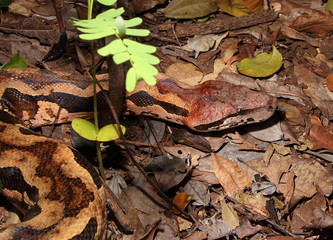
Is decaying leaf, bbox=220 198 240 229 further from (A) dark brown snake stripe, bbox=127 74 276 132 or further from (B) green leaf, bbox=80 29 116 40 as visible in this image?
(B) green leaf, bbox=80 29 116 40

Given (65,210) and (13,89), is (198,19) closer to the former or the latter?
(13,89)

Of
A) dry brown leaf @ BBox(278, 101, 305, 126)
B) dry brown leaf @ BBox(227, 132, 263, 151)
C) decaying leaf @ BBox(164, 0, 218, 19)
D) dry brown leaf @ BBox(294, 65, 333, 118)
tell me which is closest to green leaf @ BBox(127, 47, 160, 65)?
dry brown leaf @ BBox(227, 132, 263, 151)

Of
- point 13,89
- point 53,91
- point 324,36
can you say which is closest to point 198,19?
point 324,36

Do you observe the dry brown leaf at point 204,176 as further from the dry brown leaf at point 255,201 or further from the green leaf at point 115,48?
the green leaf at point 115,48

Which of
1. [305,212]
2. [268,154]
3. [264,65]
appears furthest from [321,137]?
[264,65]

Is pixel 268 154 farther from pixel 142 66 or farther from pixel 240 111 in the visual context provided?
pixel 142 66

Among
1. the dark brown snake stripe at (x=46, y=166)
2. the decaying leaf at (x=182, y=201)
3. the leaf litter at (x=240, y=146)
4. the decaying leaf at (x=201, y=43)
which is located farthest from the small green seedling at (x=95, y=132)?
the decaying leaf at (x=201, y=43)

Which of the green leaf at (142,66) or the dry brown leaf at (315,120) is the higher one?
the green leaf at (142,66)
